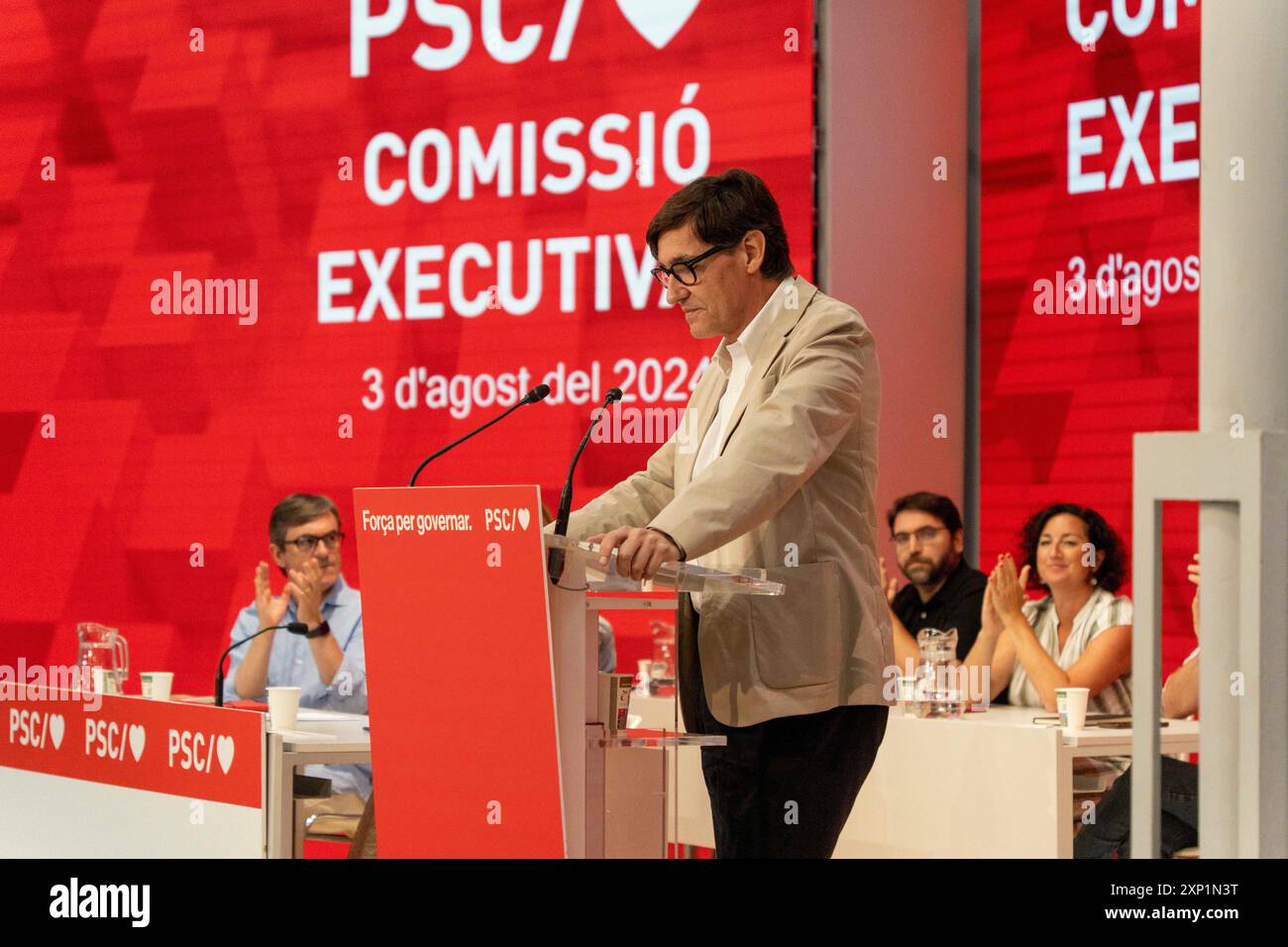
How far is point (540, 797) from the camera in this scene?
2.15 meters

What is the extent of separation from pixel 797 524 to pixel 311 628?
2.38 m

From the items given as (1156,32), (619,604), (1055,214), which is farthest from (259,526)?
(619,604)

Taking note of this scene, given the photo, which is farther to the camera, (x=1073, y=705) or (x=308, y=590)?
(x=308, y=590)

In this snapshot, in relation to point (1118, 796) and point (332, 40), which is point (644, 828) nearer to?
point (1118, 796)

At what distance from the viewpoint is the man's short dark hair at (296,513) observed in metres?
4.73

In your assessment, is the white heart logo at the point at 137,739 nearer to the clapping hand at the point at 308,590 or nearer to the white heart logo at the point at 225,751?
the white heart logo at the point at 225,751

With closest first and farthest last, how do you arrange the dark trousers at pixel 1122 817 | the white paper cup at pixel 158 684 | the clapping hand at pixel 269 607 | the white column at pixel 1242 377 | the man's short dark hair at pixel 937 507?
the white column at pixel 1242 377, the dark trousers at pixel 1122 817, the white paper cup at pixel 158 684, the clapping hand at pixel 269 607, the man's short dark hair at pixel 937 507

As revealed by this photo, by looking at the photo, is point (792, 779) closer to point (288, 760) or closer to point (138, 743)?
point (288, 760)

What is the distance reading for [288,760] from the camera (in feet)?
10.6

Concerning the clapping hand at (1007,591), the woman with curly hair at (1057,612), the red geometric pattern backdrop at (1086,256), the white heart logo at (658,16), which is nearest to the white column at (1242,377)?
the woman with curly hair at (1057,612)

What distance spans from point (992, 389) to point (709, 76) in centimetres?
148

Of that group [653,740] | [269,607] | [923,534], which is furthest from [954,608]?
[653,740]

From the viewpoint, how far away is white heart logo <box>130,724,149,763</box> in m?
3.36

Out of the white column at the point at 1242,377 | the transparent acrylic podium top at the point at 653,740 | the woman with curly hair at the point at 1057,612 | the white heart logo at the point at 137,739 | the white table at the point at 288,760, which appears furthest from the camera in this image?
the woman with curly hair at the point at 1057,612
